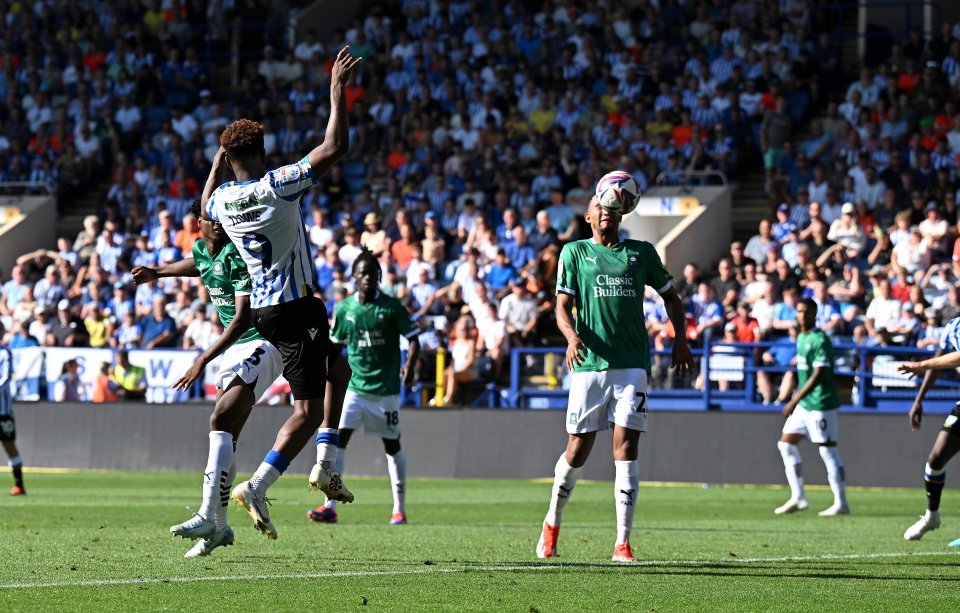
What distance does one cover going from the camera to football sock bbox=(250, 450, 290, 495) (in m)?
9.47

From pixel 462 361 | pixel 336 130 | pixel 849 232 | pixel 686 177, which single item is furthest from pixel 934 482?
pixel 686 177

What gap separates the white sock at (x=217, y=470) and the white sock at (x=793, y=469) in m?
8.81

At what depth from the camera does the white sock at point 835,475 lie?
1669 cm

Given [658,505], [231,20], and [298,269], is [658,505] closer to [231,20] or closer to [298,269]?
[298,269]

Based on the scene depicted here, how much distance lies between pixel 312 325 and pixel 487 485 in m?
12.4

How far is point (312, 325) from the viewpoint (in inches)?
384

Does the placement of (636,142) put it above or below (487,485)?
above

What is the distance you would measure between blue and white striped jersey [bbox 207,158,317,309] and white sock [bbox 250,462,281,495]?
96 centimetres

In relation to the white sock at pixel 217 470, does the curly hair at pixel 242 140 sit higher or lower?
higher

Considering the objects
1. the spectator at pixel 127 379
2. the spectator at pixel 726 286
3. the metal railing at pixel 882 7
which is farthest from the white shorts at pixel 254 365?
the metal railing at pixel 882 7

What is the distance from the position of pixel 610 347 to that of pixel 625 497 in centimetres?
96

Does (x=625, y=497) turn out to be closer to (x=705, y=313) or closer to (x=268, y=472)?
(x=268, y=472)

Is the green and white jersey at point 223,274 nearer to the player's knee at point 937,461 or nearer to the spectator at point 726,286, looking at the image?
the player's knee at point 937,461

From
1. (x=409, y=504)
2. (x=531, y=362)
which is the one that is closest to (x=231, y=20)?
(x=531, y=362)
